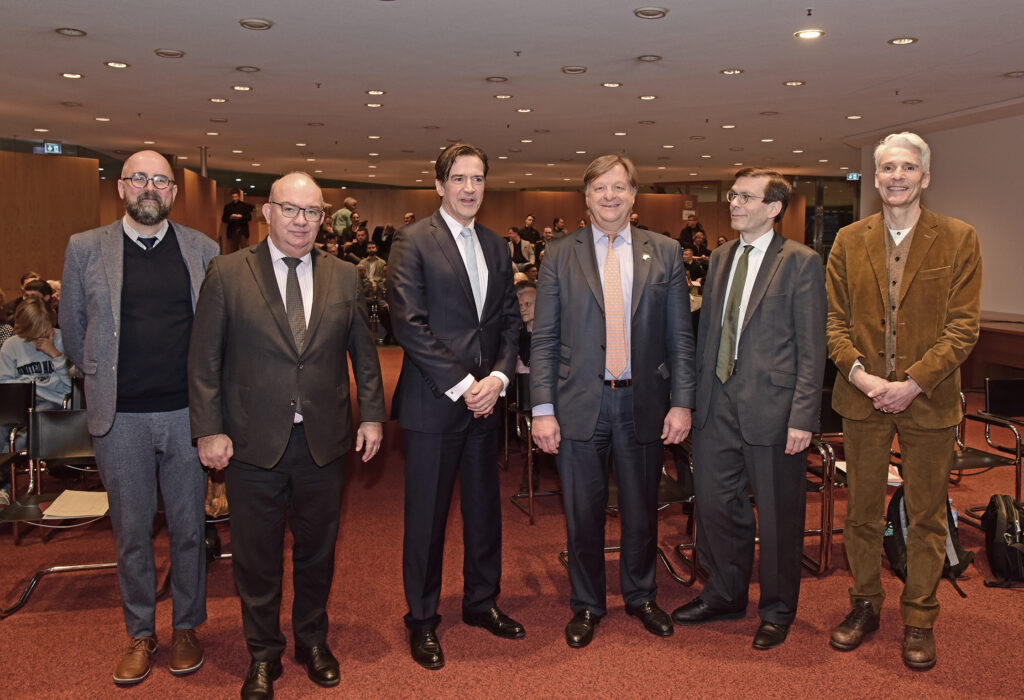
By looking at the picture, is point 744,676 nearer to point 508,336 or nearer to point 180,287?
point 508,336

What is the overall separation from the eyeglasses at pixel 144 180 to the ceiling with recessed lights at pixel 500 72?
3519 millimetres

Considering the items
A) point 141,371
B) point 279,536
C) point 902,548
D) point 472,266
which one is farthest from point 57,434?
point 902,548

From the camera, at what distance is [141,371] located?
3.07 m

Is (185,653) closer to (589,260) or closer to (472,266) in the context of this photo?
(472,266)

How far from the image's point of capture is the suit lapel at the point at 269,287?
2.91 m

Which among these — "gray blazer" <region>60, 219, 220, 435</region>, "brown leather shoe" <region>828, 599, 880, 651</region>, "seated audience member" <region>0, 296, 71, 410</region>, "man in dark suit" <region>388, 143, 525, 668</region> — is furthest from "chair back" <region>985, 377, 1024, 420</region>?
"seated audience member" <region>0, 296, 71, 410</region>

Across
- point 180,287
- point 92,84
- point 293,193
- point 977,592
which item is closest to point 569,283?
point 293,193

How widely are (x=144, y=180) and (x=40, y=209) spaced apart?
13.1 metres

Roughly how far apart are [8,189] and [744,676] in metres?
14.6

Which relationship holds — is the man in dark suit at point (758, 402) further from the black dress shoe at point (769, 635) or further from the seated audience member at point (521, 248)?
the seated audience member at point (521, 248)

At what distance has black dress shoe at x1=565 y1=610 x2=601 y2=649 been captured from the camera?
3.36m

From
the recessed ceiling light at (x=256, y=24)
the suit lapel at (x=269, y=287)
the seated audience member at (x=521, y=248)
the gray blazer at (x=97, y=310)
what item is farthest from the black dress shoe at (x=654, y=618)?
the seated audience member at (x=521, y=248)

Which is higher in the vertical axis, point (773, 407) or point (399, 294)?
point (399, 294)

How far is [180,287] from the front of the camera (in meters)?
3.13
